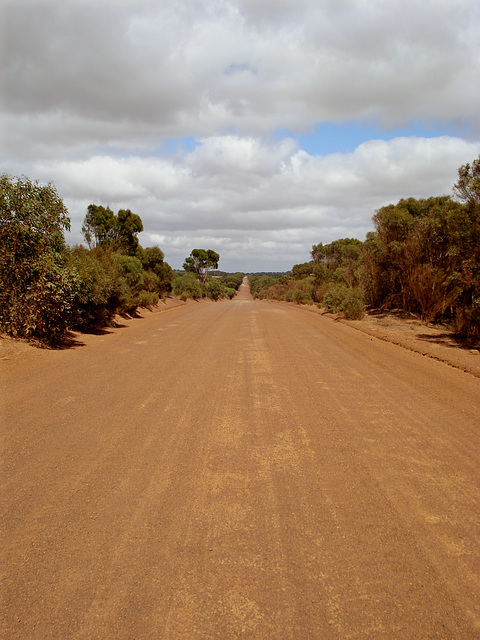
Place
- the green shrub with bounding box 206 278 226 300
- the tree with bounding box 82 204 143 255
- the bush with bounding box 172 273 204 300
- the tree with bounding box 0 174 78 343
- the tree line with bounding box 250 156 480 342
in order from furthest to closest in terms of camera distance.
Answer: the green shrub with bounding box 206 278 226 300 → the bush with bounding box 172 273 204 300 → the tree with bounding box 82 204 143 255 → the tree line with bounding box 250 156 480 342 → the tree with bounding box 0 174 78 343

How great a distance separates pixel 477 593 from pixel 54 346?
35.9 feet

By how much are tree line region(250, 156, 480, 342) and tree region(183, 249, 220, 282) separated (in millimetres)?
49875

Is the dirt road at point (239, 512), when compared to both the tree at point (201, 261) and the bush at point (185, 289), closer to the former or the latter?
the bush at point (185, 289)

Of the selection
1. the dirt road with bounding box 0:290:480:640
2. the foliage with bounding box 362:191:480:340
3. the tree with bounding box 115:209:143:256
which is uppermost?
the tree with bounding box 115:209:143:256

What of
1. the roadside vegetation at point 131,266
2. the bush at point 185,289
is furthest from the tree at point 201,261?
the roadside vegetation at point 131,266

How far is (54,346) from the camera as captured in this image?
11.1 meters

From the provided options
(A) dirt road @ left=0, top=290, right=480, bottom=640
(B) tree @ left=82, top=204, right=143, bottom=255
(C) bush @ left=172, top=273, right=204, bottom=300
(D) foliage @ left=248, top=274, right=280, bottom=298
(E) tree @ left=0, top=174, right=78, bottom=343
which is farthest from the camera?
(D) foliage @ left=248, top=274, right=280, bottom=298

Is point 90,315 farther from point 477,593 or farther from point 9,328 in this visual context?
point 477,593

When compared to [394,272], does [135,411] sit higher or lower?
lower

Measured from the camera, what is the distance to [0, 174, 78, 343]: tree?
33.6 ft

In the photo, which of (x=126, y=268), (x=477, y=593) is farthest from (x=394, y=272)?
(x=477, y=593)

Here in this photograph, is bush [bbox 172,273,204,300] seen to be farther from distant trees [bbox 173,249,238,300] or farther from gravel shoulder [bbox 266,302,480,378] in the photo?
gravel shoulder [bbox 266,302,480,378]

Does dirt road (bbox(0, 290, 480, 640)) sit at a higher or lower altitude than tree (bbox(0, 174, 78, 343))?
lower

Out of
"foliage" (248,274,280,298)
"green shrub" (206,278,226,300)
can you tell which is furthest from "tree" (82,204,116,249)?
"foliage" (248,274,280,298)
